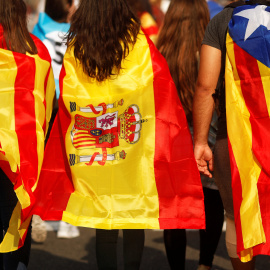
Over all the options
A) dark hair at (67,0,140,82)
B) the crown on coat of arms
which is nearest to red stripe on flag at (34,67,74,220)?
dark hair at (67,0,140,82)

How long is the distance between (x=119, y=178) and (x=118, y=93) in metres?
0.48

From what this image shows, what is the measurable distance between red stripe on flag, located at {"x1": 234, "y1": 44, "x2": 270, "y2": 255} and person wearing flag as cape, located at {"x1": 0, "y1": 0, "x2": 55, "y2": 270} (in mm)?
1167

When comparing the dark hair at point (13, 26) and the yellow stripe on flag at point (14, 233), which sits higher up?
the dark hair at point (13, 26)

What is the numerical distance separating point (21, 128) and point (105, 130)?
475 mm

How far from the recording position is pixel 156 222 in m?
3.78

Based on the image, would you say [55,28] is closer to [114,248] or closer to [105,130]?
[105,130]

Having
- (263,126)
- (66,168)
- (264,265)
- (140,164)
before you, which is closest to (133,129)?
(140,164)

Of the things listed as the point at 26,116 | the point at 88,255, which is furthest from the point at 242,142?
the point at 88,255

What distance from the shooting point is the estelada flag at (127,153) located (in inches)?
150

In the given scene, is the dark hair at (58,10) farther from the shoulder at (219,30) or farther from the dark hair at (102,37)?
the shoulder at (219,30)

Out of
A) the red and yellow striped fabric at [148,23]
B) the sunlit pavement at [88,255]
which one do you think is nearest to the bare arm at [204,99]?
the sunlit pavement at [88,255]

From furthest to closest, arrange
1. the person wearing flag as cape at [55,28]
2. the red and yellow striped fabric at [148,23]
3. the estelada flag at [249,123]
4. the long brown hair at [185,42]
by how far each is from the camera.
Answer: the red and yellow striped fabric at [148,23]
the person wearing flag as cape at [55,28]
the long brown hair at [185,42]
the estelada flag at [249,123]

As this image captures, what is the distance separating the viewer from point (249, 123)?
12.0ft

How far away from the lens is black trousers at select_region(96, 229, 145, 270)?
3.92 meters
